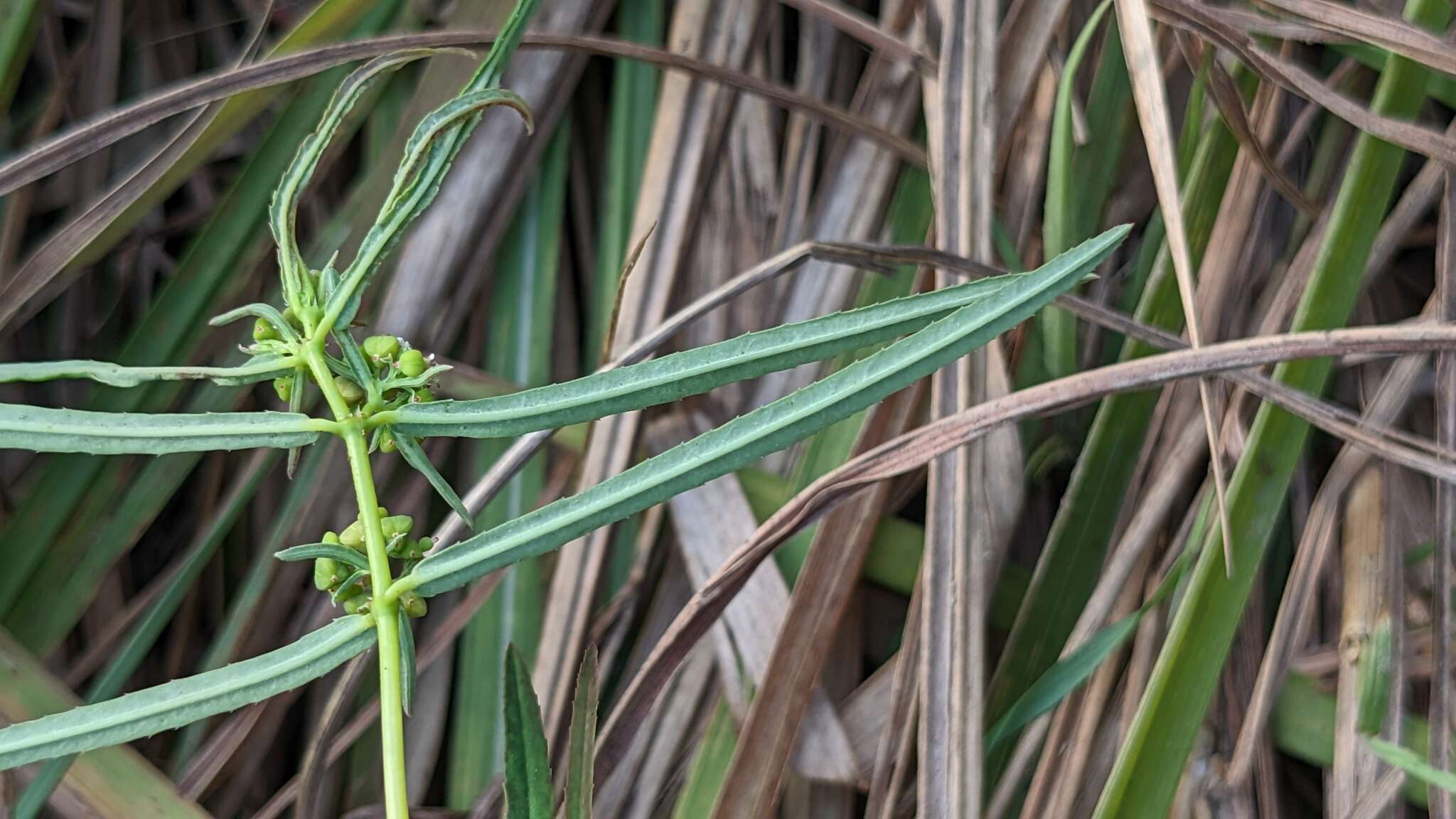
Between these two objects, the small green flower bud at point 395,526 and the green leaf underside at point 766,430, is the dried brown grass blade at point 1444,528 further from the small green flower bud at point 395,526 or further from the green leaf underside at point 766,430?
the small green flower bud at point 395,526

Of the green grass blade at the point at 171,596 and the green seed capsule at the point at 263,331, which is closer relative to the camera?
the green seed capsule at the point at 263,331

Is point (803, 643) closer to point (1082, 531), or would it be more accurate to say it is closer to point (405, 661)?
point (1082, 531)

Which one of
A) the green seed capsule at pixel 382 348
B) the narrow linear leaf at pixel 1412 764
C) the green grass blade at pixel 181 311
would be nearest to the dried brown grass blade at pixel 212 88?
the green grass blade at pixel 181 311

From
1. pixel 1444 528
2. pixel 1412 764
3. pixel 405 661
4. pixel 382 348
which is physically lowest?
pixel 1412 764

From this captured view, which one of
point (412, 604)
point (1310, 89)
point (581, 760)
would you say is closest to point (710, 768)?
point (581, 760)

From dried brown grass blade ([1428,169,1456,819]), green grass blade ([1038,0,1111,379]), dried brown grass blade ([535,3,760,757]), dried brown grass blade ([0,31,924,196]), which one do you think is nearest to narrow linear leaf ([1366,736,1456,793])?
dried brown grass blade ([1428,169,1456,819])

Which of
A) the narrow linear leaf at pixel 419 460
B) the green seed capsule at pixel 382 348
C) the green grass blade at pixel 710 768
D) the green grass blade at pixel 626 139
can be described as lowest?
the green grass blade at pixel 710 768
